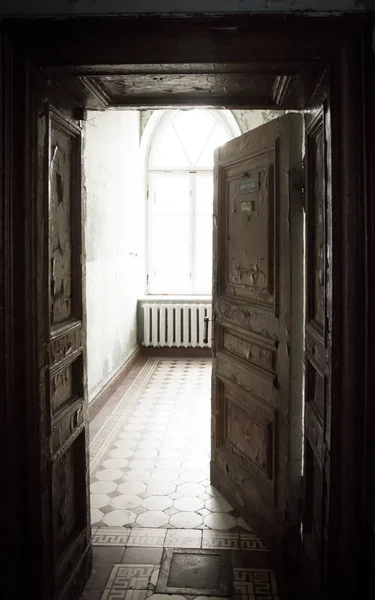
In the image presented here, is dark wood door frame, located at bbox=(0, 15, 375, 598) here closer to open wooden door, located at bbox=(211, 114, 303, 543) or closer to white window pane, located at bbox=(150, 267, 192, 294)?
open wooden door, located at bbox=(211, 114, 303, 543)

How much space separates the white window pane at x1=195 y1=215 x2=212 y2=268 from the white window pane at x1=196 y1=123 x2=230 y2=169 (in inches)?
31.4

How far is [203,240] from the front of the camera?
27.8ft

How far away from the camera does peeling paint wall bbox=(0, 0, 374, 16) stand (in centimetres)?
171

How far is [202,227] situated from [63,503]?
647 centimetres

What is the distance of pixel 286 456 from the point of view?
8.66 feet

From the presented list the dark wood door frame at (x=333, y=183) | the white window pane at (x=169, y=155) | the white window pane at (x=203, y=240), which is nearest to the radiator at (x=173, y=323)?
the white window pane at (x=203, y=240)

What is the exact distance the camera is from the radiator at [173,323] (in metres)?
7.87

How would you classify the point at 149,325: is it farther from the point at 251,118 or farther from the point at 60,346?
the point at 60,346

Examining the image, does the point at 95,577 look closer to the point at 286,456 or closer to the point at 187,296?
the point at 286,456

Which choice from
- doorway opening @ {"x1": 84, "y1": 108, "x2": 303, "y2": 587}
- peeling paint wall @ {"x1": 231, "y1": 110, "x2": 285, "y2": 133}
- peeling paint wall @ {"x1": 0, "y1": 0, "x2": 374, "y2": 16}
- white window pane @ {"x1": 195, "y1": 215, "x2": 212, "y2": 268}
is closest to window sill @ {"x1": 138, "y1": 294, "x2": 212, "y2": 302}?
doorway opening @ {"x1": 84, "y1": 108, "x2": 303, "y2": 587}

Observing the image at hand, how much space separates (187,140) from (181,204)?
0.98m

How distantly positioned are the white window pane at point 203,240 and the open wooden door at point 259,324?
4.95 meters

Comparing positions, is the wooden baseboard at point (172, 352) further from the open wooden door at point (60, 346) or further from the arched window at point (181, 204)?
the open wooden door at point (60, 346)

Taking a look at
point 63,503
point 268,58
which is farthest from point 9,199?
point 63,503
